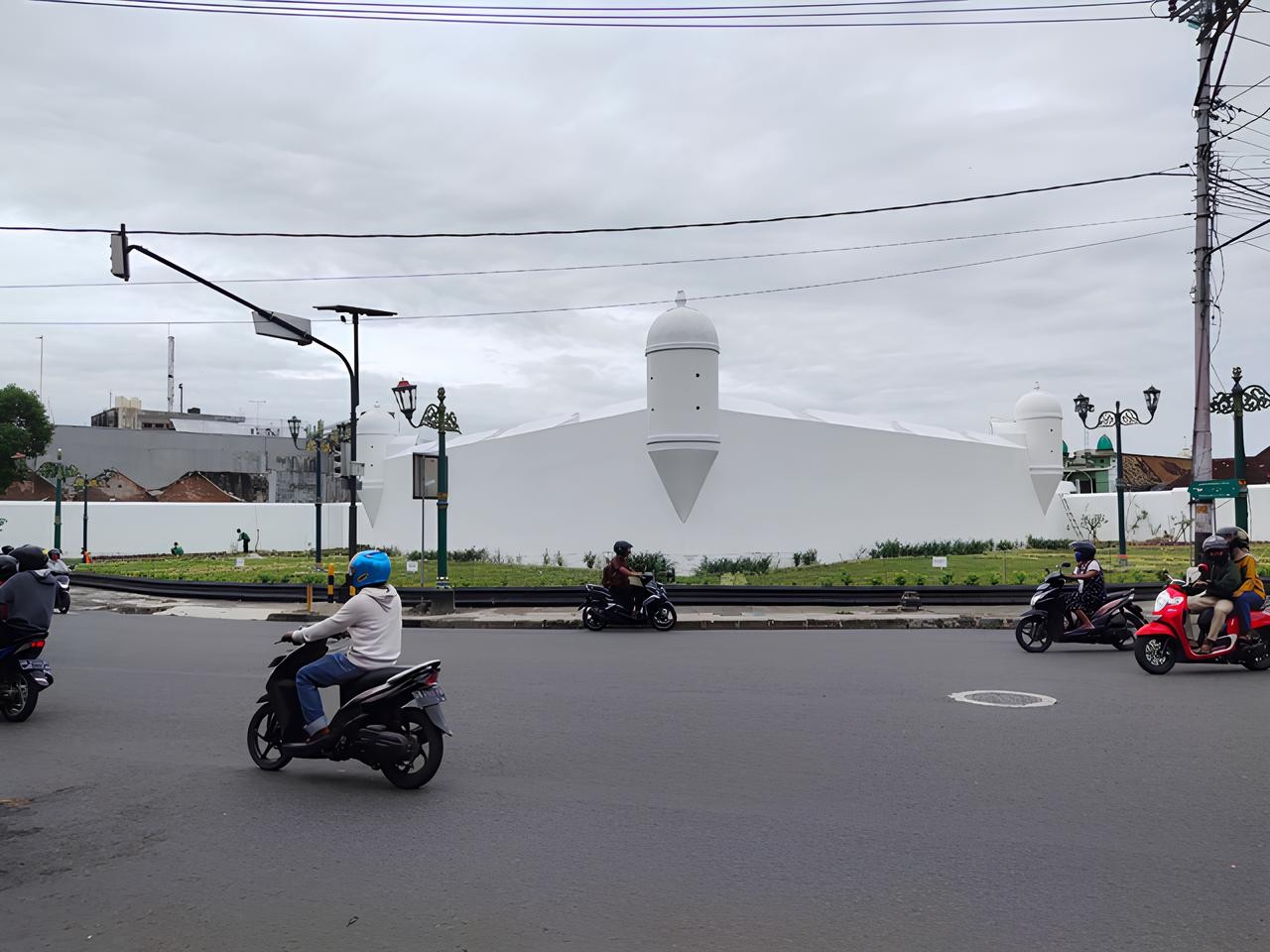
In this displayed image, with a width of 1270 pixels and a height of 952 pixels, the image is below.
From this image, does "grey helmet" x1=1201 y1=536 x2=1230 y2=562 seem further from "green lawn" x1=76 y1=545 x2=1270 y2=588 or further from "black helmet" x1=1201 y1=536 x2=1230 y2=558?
"green lawn" x1=76 y1=545 x2=1270 y2=588

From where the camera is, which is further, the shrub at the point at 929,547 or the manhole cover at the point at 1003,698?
the shrub at the point at 929,547

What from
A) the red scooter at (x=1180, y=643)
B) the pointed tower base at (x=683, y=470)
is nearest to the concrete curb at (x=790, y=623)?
the red scooter at (x=1180, y=643)

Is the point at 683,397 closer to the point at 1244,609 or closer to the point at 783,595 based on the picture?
the point at 783,595

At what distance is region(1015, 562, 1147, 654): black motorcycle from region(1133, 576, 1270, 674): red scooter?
2.24 meters

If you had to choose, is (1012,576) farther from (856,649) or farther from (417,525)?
(417,525)

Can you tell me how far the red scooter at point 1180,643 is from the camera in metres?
12.5

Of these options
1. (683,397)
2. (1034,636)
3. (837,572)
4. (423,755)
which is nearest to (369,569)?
(423,755)

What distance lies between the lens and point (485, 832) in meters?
6.11

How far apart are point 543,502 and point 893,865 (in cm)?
2882

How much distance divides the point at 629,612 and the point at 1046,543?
2403 cm

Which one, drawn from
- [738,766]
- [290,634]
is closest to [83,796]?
[290,634]

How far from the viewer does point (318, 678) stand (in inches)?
289

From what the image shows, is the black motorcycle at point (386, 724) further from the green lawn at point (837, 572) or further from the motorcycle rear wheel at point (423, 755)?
the green lawn at point (837, 572)

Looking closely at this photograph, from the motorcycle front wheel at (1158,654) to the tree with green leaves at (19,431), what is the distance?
63.6m
